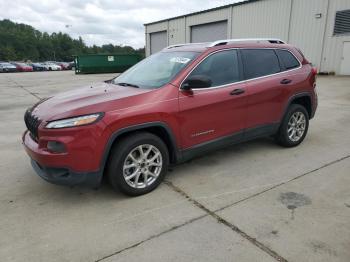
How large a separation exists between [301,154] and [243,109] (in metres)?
1.35

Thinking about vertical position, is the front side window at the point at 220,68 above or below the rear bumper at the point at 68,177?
above

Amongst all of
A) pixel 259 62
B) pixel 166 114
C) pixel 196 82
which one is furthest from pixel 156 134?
pixel 259 62

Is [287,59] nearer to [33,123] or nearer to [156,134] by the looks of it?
[156,134]

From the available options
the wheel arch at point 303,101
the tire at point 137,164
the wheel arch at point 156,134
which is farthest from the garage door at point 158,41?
the tire at point 137,164

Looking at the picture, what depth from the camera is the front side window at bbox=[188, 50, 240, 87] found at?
403 cm

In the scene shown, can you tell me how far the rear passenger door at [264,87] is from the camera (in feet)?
14.7

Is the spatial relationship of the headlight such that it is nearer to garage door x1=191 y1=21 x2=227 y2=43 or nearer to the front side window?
the front side window

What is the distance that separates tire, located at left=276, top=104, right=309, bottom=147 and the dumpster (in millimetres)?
27628

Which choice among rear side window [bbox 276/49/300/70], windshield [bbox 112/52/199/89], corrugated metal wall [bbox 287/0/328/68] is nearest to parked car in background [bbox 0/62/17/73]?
corrugated metal wall [bbox 287/0/328/68]

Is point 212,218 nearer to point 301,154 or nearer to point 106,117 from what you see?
point 106,117

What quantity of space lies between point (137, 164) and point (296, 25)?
20.6 m

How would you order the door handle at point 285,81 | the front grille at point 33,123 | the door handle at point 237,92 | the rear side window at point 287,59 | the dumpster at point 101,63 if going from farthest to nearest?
the dumpster at point 101,63 < the rear side window at point 287,59 < the door handle at point 285,81 < the door handle at point 237,92 < the front grille at point 33,123

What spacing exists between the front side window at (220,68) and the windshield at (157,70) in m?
Answer: 0.18

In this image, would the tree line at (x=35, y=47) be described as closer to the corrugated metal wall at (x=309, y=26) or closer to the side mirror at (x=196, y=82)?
the corrugated metal wall at (x=309, y=26)
